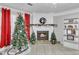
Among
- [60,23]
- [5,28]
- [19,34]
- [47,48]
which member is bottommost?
[47,48]

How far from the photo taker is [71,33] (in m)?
5.58

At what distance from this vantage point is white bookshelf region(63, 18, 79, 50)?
5.55 m

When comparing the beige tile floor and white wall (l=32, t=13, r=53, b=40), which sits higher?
white wall (l=32, t=13, r=53, b=40)

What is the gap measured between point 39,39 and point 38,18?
2.80ft

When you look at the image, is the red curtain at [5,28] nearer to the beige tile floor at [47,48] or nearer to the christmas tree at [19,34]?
the christmas tree at [19,34]

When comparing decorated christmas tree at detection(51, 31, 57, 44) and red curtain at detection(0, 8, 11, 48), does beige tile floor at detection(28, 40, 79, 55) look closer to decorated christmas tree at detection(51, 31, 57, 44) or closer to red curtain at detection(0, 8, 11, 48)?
decorated christmas tree at detection(51, 31, 57, 44)

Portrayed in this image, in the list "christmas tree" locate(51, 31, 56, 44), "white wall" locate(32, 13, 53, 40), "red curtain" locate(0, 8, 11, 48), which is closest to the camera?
"christmas tree" locate(51, 31, 56, 44)

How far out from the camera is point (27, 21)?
511 cm

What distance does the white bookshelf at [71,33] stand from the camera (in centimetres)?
555

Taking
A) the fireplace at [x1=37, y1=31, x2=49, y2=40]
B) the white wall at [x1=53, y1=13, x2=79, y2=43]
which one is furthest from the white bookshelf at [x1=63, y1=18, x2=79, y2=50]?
the fireplace at [x1=37, y1=31, x2=49, y2=40]

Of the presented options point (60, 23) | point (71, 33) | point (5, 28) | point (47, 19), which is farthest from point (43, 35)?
point (5, 28)

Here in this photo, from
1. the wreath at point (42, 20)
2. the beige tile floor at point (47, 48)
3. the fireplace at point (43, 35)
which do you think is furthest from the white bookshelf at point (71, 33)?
the wreath at point (42, 20)

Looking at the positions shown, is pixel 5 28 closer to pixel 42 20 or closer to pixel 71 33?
pixel 42 20
